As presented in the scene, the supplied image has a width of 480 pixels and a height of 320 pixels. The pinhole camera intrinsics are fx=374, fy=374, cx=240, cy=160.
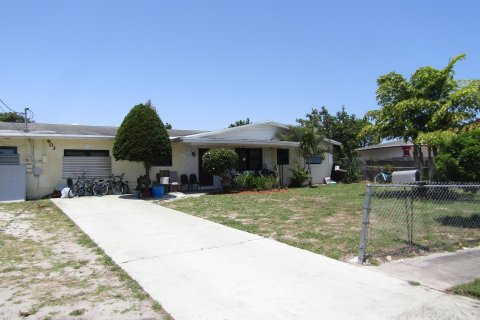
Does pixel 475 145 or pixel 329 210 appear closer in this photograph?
pixel 475 145

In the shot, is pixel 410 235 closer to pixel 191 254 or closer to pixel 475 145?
pixel 475 145

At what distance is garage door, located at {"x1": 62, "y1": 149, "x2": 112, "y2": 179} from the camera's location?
15.7 m

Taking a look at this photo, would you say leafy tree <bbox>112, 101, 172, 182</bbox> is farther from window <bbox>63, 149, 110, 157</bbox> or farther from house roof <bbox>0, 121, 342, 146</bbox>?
window <bbox>63, 149, 110, 157</bbox>

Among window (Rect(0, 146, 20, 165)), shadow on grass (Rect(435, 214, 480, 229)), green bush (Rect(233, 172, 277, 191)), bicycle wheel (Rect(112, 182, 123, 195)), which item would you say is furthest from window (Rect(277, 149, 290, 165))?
window (Rect(0, 146, 20, 165))

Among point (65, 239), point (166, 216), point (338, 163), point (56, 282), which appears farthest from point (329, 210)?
point (338, 163)

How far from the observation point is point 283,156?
2155 cm

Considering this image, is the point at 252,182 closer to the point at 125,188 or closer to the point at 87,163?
the point at 125,188

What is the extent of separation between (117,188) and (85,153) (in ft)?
6.67

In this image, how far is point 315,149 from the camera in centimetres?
2033

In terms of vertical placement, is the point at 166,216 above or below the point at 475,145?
below

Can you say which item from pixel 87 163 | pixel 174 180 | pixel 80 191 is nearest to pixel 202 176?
pixel 174 180

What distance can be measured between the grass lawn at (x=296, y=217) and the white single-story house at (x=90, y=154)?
4.24 m

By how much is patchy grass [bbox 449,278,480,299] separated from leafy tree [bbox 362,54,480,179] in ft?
27.9

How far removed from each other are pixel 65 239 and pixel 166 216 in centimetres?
306
